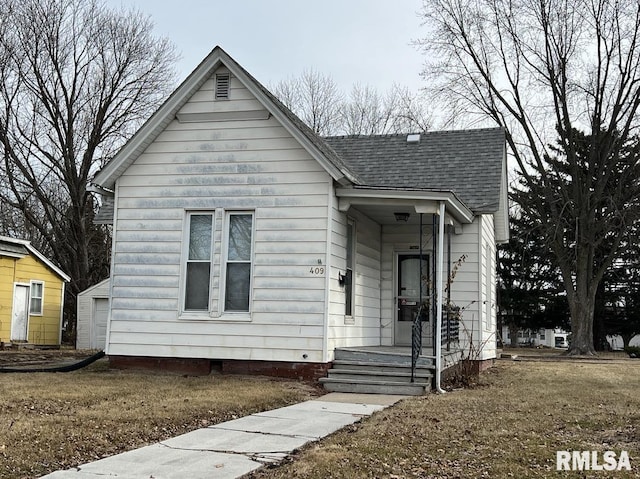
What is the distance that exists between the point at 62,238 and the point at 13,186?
3.19 metres

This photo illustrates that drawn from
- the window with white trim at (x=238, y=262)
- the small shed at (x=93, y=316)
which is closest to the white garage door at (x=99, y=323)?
the small shed at (x=93, y=316)

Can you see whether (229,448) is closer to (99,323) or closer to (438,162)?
(438,162)

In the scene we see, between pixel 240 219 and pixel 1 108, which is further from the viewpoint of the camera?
pixel 1 108

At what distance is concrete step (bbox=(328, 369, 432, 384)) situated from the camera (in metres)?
11.0

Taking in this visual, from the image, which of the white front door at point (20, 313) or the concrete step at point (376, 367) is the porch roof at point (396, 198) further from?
the white front door at point (20, 313)

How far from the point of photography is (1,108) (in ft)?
90.3

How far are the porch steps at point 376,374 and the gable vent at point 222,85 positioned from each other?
4899 mm

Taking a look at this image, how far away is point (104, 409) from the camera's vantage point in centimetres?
777

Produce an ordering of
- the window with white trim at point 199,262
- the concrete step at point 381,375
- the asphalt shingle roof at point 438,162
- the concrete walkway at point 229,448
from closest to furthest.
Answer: the concrete walkway at point 229,448, the concrete step at point 381,375, the window with white trim at point 199,262, the asphalt shingle roof at point 438,162

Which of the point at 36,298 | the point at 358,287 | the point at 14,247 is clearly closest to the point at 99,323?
the point at 36,298

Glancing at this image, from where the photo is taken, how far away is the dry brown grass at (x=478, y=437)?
17.8 ft

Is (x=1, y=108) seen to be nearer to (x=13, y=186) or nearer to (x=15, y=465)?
(x=13, y=186)

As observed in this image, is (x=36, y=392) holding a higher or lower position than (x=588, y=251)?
lower

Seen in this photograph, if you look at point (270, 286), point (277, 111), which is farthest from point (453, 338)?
point (277, 111)
